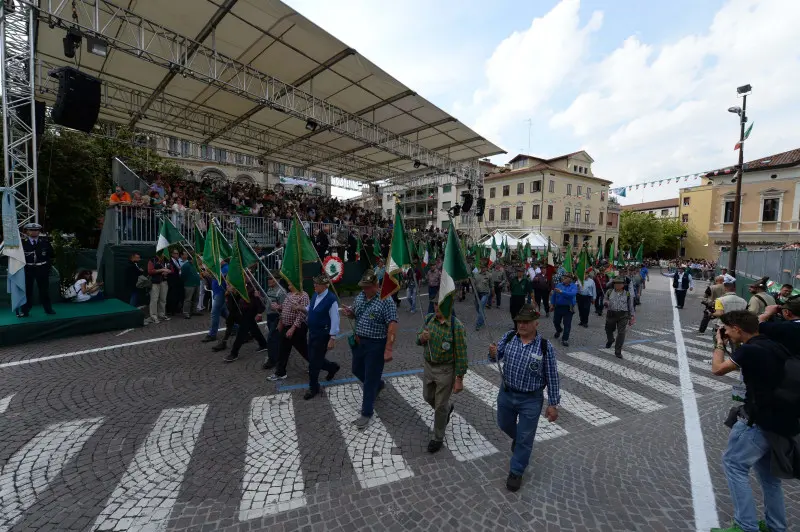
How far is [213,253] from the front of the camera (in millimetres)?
7391

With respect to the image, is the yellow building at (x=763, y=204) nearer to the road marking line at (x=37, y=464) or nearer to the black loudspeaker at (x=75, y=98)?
the black loudspeaker at (x=75, y=98)

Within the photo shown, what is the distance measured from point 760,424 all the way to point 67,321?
35.8 feet

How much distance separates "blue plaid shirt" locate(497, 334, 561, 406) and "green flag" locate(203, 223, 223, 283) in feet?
20.4

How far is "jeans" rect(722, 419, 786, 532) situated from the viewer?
2.64m

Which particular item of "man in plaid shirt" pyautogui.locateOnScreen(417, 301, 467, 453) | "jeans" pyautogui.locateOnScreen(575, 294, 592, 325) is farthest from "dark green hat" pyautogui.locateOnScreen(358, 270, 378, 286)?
"jeans" pyautogui.locateOnScreen(575, 294, 592, 325)

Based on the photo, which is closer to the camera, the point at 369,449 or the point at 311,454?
the point at 311,454

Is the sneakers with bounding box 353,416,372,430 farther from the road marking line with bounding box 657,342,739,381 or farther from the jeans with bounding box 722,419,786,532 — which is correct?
the road marking line with bounding box 657,342,739,381

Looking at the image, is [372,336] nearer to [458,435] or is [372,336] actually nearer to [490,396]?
[458,435]

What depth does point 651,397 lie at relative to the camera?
18.3 feet

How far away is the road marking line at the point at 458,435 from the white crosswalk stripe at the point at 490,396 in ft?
2.22

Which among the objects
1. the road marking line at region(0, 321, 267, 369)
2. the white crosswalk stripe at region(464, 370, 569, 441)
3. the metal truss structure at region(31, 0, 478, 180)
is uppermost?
the metal truss structure at region(31, 0, 478, 180)

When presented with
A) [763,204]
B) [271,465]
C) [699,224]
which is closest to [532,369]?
[271,465]

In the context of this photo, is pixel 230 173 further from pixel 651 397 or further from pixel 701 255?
pixel 701 255

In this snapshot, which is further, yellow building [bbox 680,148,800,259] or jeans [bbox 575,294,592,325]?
yellow building [bbox 680,148,800,259]
